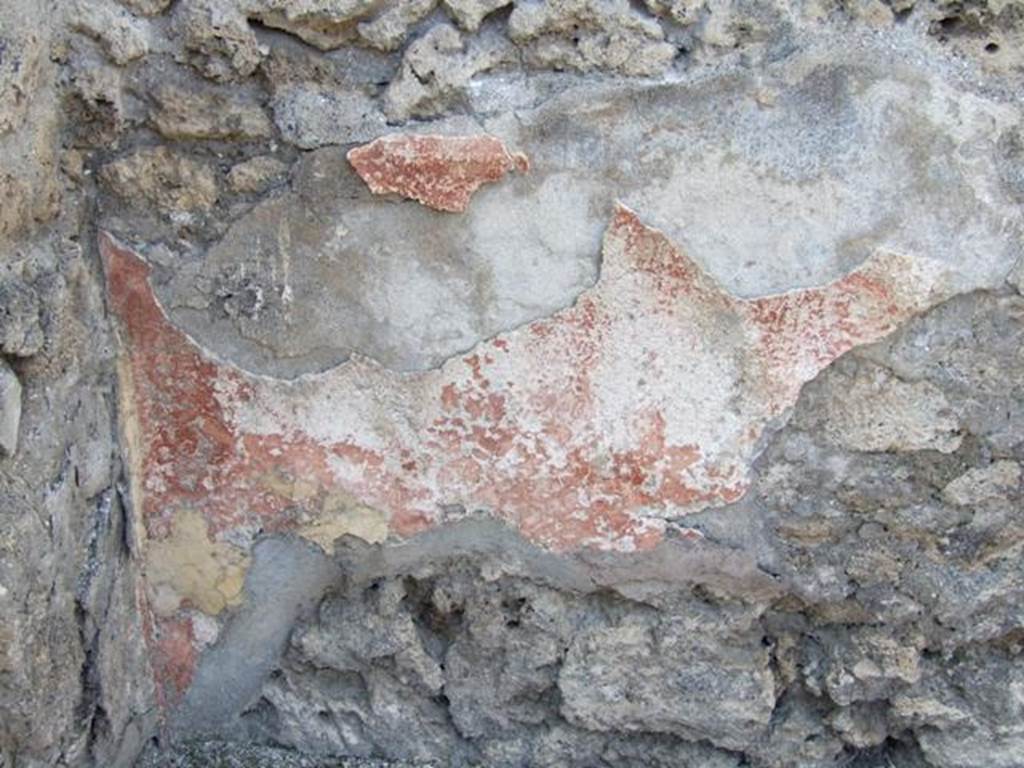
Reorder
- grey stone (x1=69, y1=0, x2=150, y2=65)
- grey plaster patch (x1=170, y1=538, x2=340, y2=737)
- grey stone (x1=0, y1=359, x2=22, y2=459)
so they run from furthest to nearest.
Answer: grey plaster patch (x1=170, y1=538, x2=340, y2=737) < grey stone (x1=69, y1=0, x2=150, y2=65) < grey stone (x1=0, y1=359, x2=22, y2=459)

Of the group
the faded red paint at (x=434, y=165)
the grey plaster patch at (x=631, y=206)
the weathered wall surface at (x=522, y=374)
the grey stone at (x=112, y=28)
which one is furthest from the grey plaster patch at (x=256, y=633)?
the grey stone at (x=112, y=28)

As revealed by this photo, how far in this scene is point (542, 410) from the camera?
1.66 meters

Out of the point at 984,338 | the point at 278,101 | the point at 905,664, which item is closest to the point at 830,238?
the point at 984,338

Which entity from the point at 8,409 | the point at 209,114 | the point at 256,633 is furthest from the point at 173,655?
the point at 209,114

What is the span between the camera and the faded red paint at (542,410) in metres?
1.57

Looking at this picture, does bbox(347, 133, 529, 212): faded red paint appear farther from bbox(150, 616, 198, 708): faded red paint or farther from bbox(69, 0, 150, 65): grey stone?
bbox(150, 616, 198, 708): faded red paint

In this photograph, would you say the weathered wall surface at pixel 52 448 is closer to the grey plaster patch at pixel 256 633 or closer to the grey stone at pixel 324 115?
the grey plaster patch at pixel 256 633

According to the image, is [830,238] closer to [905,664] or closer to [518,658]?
[905,664]

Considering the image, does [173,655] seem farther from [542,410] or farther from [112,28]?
[112,28]

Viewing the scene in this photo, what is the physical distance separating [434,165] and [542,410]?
361mm

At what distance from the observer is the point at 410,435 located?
170cm

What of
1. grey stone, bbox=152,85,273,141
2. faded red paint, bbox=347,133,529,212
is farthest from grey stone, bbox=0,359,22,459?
faded red paint, bbox=347,133,529,212

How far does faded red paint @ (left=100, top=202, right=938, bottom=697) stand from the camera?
5.14 ft

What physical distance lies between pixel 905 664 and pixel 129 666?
111 centimetres
